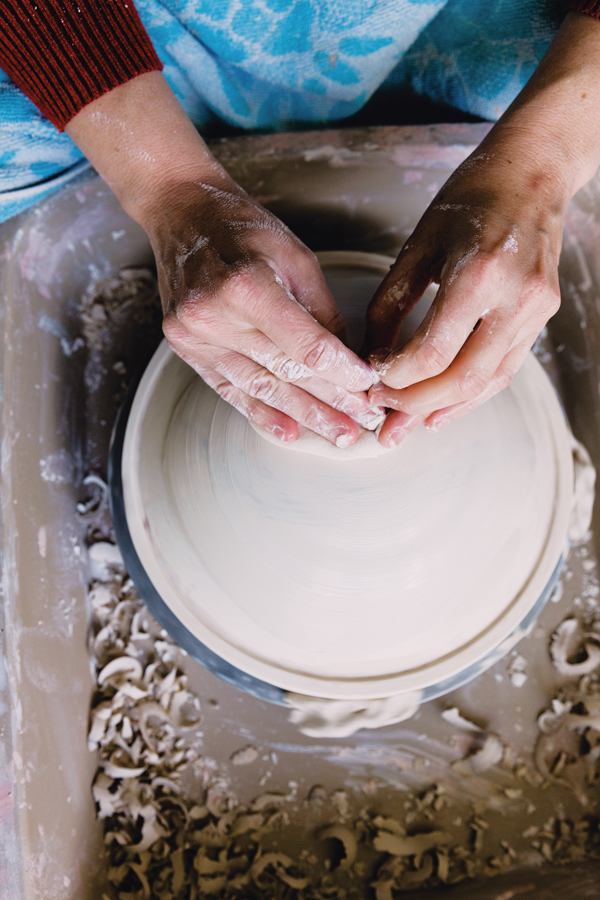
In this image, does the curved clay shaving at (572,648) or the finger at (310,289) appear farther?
the curved clay shaving at (572,648)

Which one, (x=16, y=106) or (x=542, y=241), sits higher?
(x=16, y=106)

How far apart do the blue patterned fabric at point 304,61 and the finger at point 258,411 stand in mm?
481

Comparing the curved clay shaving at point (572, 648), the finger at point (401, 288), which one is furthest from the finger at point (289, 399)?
the curved clay shaving at point (572, 648)

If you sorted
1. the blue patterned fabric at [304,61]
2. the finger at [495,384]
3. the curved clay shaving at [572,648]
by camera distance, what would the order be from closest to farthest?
the finger at [495,384], the blue patterned fabric at [304,61], the curved clay shaving at [572,648]

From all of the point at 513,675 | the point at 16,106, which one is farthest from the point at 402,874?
the point at 16,106

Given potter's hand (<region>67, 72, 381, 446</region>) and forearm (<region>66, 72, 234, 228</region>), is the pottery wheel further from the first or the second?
forearm (<region>66, 72, 234, 228</region>)

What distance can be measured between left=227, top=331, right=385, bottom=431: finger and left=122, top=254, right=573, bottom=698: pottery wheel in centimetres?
10

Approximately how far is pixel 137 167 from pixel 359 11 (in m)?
0.40

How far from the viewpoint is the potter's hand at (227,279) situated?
634mm

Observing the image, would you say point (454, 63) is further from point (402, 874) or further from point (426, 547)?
point (402, 874)

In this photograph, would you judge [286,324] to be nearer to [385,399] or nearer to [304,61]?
[385,399]

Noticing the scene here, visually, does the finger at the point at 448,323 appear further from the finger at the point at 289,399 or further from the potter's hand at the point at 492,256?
the finger at the point at 289,399

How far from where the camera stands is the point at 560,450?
927mm

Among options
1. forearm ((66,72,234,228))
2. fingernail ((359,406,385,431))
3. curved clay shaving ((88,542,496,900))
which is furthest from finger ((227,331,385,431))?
curved clay shaving ((88,542,496,900))
